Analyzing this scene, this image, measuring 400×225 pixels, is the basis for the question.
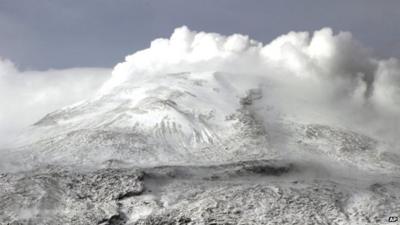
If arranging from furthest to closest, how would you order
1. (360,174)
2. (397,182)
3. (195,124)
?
(195,124)
(360,174)
(397,182)

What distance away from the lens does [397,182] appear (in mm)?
50781

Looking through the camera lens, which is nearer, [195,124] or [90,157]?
[90,157]

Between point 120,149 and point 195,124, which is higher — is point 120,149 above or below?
below

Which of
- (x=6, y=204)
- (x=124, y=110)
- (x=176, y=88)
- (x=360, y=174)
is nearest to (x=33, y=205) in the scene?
(x=6, y=204)

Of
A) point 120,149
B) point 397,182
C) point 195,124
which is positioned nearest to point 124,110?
point 195,124

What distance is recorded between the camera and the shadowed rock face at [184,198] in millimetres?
41469

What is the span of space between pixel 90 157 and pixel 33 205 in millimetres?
13517

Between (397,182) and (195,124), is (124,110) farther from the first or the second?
(397,182)

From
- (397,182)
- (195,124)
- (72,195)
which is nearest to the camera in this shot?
(72,195)

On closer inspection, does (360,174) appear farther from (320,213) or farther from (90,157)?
(90,157)

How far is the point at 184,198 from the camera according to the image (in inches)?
1795

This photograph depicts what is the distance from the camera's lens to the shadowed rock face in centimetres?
4147

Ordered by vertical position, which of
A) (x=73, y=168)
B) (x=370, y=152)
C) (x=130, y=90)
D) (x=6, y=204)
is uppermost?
(x=130, y=90)

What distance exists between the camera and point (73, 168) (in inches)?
2047
